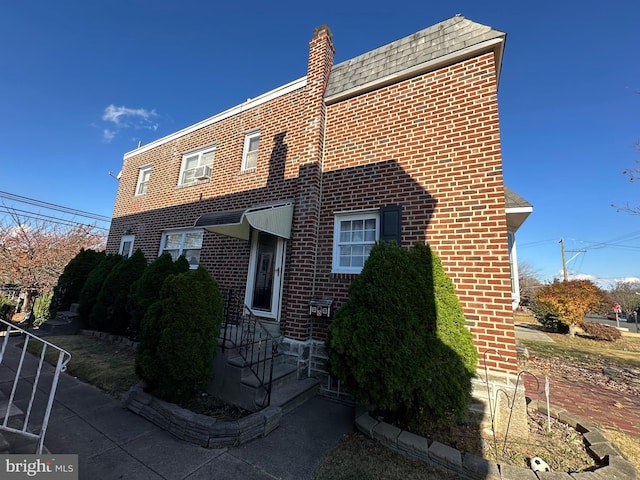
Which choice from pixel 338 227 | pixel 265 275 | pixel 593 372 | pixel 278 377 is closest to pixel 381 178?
pixel 338 227

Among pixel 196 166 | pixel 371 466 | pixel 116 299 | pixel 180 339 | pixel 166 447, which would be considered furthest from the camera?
pixel 196 166

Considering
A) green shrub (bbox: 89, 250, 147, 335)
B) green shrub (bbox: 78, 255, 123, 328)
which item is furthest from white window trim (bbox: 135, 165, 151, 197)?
green shrub (bbox: 89, 250, 147, 335)

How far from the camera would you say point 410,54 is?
225 inches

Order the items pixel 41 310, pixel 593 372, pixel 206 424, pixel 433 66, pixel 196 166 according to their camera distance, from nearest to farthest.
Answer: pixel 206 424, pixel 433 66, pixel 593 372, pixel 196 166, pixel 41 310

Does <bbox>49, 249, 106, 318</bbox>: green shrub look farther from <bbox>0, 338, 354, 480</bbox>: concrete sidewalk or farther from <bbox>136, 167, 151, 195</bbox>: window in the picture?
<bbox>0, 338, 354, 480</bbox>: concrete sidewalk

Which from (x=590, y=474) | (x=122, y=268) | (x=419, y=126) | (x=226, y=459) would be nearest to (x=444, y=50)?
(x=419, y=126)

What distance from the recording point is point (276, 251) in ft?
21.0

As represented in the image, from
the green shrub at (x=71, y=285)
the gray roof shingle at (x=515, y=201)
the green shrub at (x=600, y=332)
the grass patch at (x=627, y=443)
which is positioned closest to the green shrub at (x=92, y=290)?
the green shrub at (x=71, y=285)

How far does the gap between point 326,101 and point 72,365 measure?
8.25 meters

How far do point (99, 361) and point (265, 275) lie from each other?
4.04 m

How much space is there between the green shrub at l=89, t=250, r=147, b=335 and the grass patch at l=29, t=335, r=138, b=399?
1.48ft

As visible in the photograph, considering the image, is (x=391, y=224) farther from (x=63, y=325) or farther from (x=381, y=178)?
(x=63, y=325)

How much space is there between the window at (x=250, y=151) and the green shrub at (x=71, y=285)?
703 cm

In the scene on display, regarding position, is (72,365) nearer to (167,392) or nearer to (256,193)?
(167,392)
